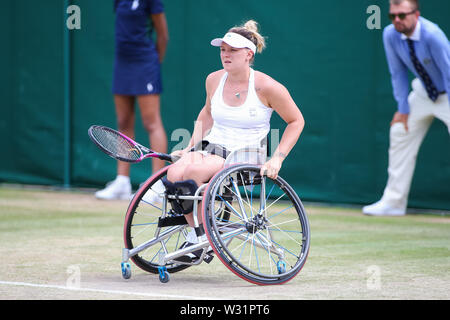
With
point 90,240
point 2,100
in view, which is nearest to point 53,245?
point 90,240

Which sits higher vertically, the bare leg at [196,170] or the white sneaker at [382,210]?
the bare leg at [196,170]

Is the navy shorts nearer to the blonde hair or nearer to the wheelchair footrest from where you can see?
the blonde hair

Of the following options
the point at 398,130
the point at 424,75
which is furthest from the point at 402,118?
the point at 424,75

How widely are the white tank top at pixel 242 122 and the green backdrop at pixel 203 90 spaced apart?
3419 mm

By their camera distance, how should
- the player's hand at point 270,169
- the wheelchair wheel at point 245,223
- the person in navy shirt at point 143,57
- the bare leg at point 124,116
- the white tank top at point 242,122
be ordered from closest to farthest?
the wheelchair wheel at point 245,223 → the player's hand at point 270,169 → the white tank top at point 242,122 → the person in navy shirt at point 143,57 → the bare leg at point 124,116

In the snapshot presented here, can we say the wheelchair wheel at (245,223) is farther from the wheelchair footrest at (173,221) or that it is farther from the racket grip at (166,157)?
the racket grip at (166,157)

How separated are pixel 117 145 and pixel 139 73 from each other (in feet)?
12.0

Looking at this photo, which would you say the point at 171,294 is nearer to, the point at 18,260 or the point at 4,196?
the point at 18,260

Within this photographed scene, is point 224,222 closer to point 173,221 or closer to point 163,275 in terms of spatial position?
point 173,221

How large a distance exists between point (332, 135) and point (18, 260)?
3.86 metres

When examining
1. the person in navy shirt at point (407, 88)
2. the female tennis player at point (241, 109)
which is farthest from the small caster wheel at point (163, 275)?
the person in navy shirt at point (407, 88)

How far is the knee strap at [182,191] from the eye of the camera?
15.5ft

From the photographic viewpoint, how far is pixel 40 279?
487 cm
